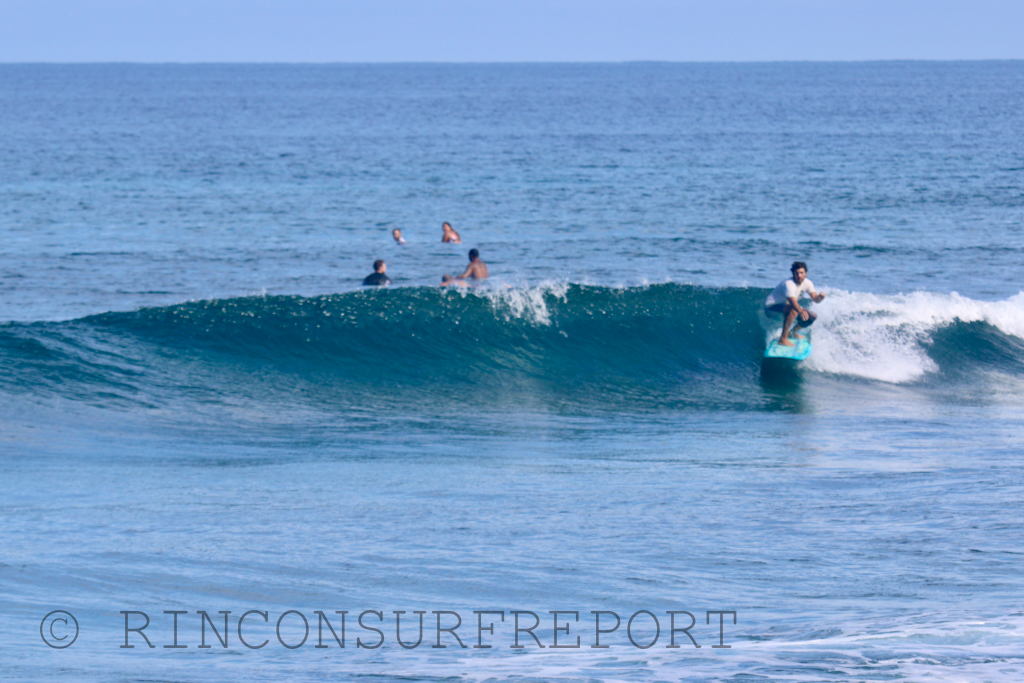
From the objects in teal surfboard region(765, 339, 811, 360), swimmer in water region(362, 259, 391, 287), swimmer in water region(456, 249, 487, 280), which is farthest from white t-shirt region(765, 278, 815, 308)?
swimmer in water region(362, 259, 391, 287)

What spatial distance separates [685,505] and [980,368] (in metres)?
10.1

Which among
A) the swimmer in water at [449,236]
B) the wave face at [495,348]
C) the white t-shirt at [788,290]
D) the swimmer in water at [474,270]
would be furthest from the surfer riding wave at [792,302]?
the swimmer in water at [449,236]

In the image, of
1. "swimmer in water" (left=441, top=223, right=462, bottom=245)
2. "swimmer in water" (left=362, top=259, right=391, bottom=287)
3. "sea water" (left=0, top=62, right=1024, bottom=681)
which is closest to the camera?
"sea water" (left=0, top=62, right=1024, bottom=681)

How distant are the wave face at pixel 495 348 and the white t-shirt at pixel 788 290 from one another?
139 cm

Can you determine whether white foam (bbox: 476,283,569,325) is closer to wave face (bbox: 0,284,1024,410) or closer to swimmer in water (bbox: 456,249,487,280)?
wave face (bbox: 0,284,1024,410)

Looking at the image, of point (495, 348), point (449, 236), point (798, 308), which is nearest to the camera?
point (798, 308)

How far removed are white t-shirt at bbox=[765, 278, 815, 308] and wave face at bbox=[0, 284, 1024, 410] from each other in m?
1.39

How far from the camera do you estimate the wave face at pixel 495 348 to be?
14828mm

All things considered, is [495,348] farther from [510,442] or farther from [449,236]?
[449,236]

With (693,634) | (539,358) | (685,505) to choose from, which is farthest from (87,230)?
(693,634)

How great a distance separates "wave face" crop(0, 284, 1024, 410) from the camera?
14828mm

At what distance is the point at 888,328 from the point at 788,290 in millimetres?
3384

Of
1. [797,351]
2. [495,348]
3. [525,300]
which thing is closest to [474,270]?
[525,300]

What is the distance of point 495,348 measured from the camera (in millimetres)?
17188
